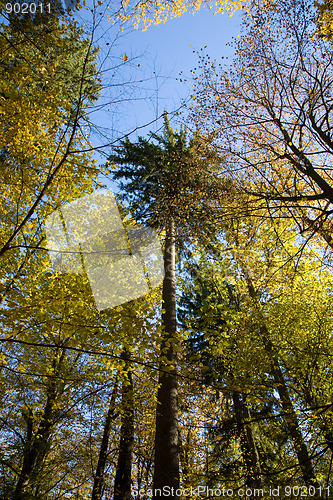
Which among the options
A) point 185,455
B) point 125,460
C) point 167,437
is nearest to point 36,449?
point 125,460

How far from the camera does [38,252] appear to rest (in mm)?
5410

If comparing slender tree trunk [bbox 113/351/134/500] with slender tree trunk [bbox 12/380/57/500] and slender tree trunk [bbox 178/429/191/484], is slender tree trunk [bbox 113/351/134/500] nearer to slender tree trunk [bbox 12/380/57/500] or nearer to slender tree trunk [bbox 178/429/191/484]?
slender tree trunk [bbox 12/380/57/500]

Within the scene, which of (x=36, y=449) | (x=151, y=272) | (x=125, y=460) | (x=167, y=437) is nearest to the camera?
(x=167, y=437)

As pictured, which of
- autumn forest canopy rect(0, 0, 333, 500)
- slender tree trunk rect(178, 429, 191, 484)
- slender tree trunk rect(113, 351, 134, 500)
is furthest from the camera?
slender tree trunk rect(178, 429, 191, 484)

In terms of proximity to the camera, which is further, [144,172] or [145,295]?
[144,172]

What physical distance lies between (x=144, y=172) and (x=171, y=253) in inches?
147

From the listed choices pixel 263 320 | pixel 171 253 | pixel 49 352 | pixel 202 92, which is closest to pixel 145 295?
pixel 171 253

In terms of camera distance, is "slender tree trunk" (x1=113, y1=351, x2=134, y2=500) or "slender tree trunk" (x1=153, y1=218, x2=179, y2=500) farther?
"slender tree trunk" (x1=113, y1=351, x2=134, y2=500)

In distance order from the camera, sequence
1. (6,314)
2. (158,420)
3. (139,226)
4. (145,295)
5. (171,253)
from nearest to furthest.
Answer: (6,314) < (158,420) < (145,295) < (171,253) < (139,226)

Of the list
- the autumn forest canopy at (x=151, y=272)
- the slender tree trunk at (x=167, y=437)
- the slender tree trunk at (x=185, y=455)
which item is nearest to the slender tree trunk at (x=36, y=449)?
the autumn forest canopy at (x=151, y=272)

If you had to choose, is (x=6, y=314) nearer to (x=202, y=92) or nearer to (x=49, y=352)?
(x=49, y=352)

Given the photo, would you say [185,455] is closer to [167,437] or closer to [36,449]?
[36,449]

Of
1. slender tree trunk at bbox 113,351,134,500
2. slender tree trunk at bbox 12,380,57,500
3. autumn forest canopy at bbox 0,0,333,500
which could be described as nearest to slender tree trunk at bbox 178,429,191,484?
autumn forest canopy at bbox 0,0,333,500

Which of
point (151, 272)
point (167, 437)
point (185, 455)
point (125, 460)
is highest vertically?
point (151, 272)
